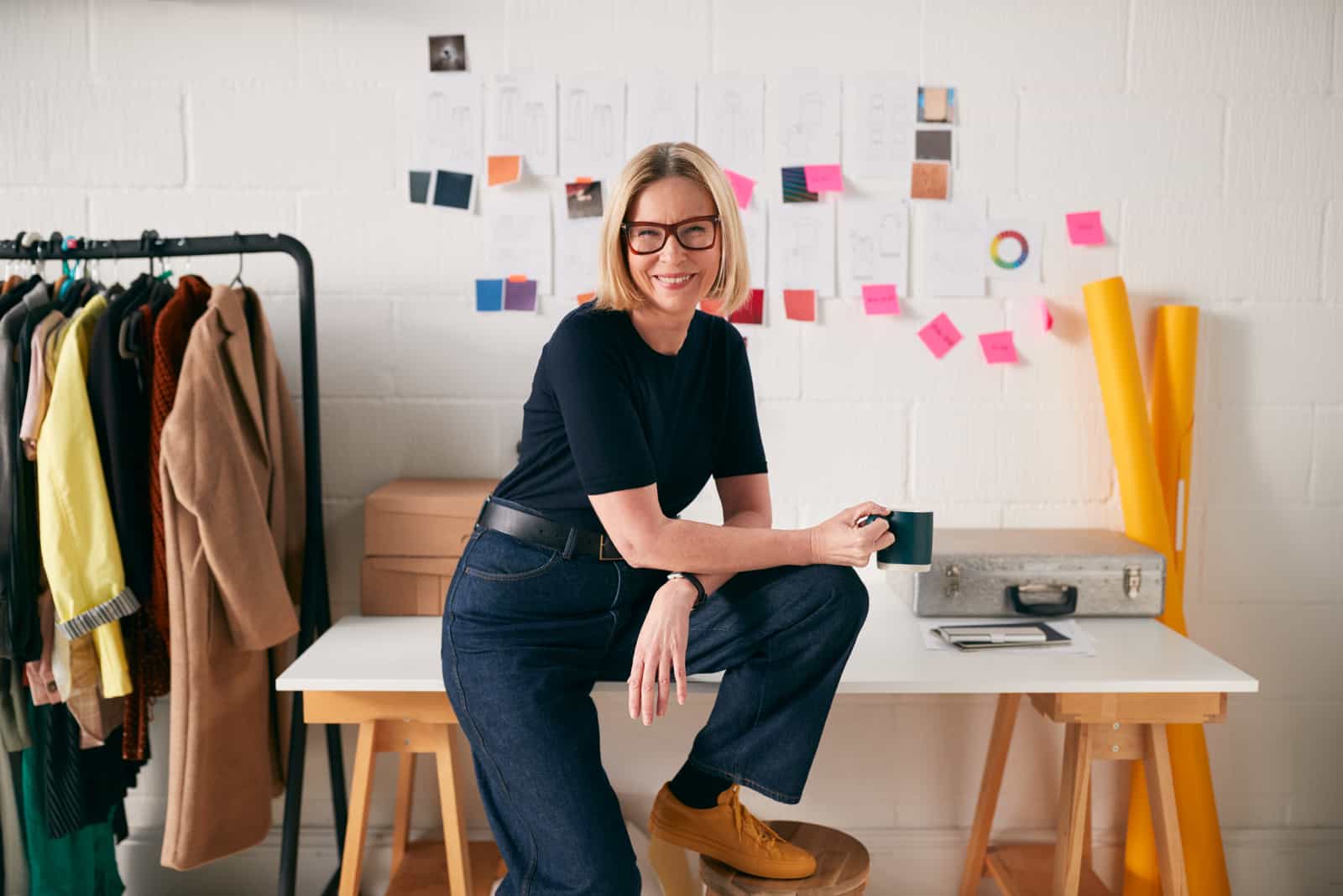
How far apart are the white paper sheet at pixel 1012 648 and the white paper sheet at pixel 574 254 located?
998 millimetres

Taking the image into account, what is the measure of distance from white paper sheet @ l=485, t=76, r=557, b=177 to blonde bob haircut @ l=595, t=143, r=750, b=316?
2.27ft

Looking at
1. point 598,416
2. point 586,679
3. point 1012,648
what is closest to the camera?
point 598,416

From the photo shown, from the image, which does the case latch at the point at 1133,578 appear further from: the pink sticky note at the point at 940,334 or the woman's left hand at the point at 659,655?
the woman's left hand at the point at 659,655

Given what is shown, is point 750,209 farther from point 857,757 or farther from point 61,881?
point 61,881

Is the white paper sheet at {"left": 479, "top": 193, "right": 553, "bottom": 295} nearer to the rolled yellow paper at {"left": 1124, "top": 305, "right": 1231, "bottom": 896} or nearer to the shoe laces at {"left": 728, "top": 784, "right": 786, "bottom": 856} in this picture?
the shoe laces at {"left": 728, "top": 784, "right": 786, "bottom": 856}

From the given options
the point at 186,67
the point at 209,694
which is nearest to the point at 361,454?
the point at 209,694

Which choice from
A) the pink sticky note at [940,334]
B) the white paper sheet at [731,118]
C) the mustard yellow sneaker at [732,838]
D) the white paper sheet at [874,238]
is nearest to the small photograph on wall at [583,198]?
the white paper sheet at [731,118]

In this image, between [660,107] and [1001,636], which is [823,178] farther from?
[1001,636]

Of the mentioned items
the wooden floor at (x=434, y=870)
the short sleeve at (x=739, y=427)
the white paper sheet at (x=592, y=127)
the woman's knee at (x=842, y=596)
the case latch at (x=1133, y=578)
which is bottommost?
the wooden floor at (x=434, y=870)

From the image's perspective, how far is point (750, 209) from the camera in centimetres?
227

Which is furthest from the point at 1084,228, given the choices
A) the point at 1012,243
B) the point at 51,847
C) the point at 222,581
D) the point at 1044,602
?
Result: the point at 51,847

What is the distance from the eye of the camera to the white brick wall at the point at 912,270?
2.23m

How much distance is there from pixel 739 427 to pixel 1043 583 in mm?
723

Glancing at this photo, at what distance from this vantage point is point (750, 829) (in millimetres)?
1702
